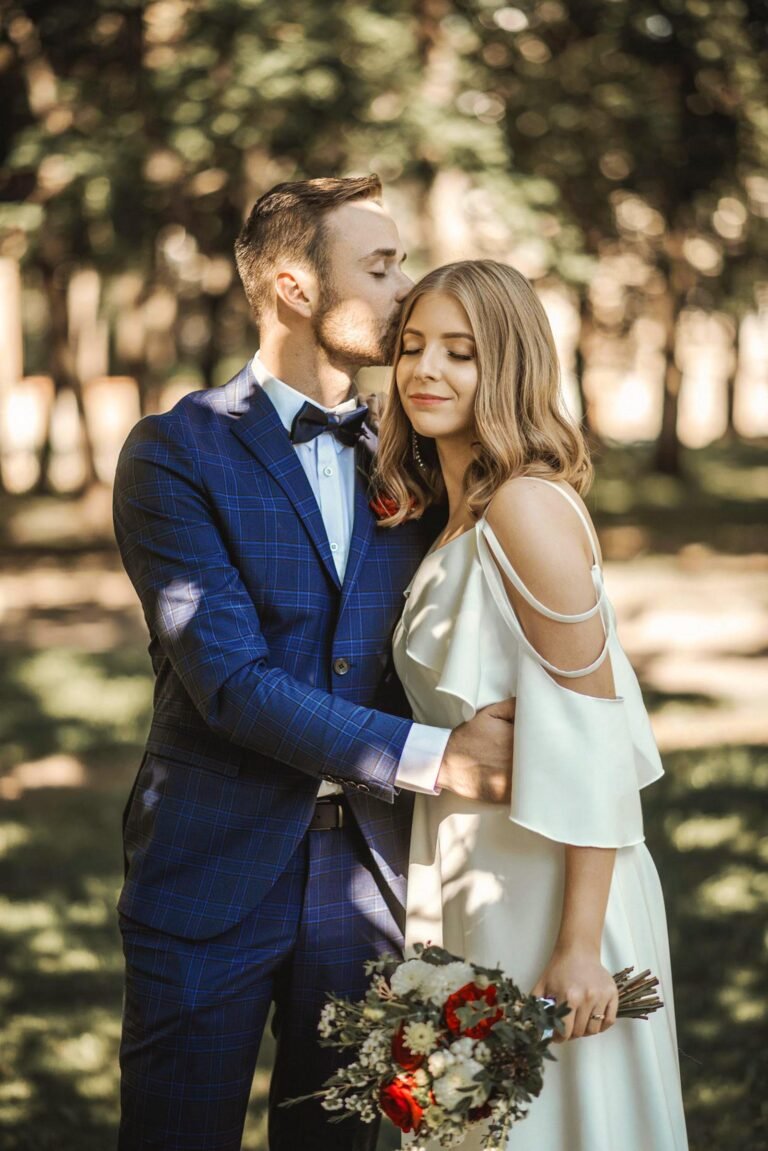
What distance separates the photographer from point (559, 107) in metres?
14.6

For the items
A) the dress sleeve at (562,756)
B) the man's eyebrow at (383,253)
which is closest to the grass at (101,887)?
the dress sleeve at (562,756)

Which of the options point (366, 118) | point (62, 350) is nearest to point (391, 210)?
point (366, 118)

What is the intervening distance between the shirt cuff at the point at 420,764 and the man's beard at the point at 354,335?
0.90m

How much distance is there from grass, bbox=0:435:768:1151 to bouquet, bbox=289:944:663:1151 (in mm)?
863

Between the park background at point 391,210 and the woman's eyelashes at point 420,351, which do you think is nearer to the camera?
the woman's eyelashes at point 420,351

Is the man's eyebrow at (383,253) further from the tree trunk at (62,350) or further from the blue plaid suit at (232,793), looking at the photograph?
the tree trunk at (62,350)

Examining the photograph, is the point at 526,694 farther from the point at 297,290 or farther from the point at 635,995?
Result: the point at 297,290

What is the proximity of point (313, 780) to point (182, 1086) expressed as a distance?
0.73 m

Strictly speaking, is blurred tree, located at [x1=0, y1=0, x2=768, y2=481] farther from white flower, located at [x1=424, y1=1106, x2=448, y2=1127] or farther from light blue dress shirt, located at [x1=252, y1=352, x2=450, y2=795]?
white flower, located at [x1=424, y1=1106, x2=448, y2=1127]

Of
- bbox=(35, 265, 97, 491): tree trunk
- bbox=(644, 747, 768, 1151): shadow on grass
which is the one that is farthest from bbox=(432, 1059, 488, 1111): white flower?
bbox=(35, 265, 97, 491): tree trunk

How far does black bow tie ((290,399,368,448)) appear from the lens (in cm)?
309

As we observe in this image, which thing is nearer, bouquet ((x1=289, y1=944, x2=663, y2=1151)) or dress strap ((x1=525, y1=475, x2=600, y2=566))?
bouquet ((x1=289, y1=944, x2=663, y2=1151))

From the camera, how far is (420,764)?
2744 mm

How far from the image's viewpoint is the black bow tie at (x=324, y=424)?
3.09 metres
